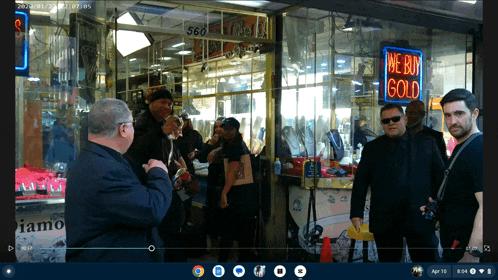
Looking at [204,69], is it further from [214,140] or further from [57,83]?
[57,83]

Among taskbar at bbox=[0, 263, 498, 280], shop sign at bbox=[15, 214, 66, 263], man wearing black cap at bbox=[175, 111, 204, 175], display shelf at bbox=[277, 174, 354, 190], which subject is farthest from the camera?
display shelf at bbox=[277, 174, 354, 190]

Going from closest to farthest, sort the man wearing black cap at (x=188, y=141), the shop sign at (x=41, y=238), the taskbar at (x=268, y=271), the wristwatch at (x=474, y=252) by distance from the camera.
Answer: the taskbar at (x=268, y=271), the shop sign at (x=41, y=238), the wristwatch at (x=474, y=252), the man wearing black cap at (x=188, y=141)

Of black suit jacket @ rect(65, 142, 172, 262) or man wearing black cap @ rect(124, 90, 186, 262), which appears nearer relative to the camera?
black suit jacket @ rect(65, 142, 172, 262)

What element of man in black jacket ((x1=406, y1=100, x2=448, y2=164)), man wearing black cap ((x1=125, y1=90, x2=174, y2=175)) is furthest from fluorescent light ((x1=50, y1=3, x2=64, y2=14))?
man in black jacket ((x1=406, y1=100, x2=448, y2=164))

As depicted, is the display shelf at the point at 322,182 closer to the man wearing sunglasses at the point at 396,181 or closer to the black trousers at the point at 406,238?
the man wearing sunglasses at the point at 396,181

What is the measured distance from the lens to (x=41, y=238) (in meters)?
1.52

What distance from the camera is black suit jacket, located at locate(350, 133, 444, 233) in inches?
72.1

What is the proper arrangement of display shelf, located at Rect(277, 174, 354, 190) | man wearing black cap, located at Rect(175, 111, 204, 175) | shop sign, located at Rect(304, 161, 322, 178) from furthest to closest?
shop sign, located at Rect(304, 161, 322, 178) < display shelf, located at Rect(277, 174, 354, 190) < man wearing black cap, located at Rect(175, 111, 204, 175)

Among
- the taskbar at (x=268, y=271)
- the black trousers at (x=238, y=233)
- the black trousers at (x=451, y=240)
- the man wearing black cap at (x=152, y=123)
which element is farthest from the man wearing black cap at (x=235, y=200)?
the black trousers at (x=451, y=240)

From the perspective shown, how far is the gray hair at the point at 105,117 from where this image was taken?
1627mm

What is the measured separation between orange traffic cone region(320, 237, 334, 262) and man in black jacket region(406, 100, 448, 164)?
566mm

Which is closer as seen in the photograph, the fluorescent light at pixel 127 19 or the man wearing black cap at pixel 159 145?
the man wearing black cap at pixel 159 145

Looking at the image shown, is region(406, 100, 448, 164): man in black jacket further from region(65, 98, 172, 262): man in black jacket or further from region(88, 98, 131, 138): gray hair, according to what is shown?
region(88, 98, 131, 138): gray hair

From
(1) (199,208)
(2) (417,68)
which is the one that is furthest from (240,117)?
(2) (417,68)
